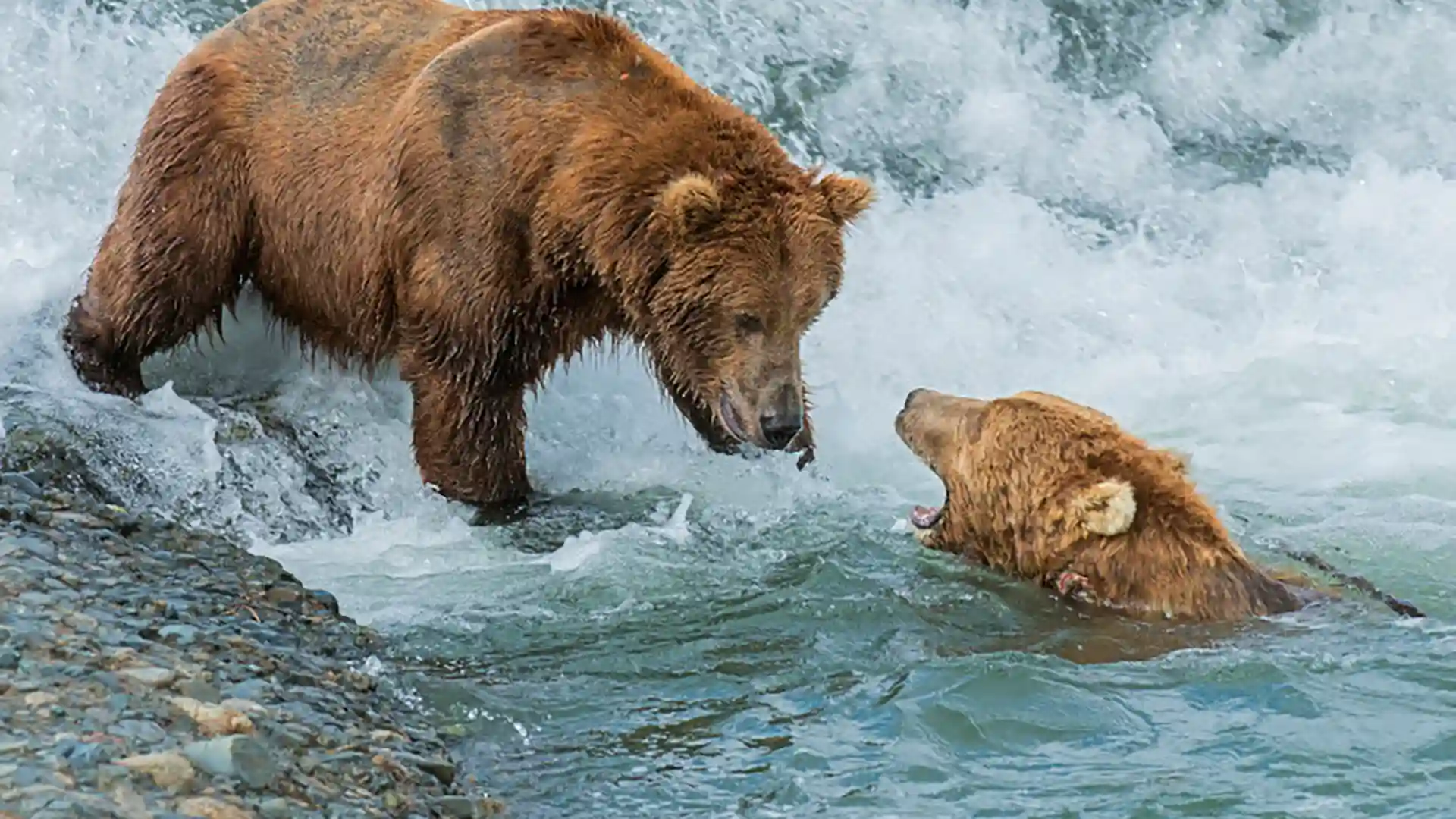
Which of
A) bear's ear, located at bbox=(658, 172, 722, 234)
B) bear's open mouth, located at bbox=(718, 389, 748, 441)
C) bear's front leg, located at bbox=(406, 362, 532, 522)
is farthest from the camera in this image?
bear's front leg, located at bbox=(406, 362, 532, 522)

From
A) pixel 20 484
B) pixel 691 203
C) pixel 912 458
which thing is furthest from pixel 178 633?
pixel 912 458

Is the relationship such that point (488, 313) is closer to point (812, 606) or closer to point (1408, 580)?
point (812, 606)

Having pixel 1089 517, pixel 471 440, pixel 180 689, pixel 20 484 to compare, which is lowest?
pixel 180 689

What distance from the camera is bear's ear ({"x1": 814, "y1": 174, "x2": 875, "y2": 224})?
262 inches

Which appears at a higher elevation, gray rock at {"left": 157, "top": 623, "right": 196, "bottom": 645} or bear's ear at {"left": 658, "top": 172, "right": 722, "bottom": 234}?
bear's ear at {"left": 658, "top": 172, "right": 722, "bottom": 234}

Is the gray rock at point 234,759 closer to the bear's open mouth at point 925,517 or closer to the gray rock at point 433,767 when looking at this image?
the gray rock at point 433,767

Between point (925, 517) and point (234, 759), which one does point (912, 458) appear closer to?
point (925, 517)

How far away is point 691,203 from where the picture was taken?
632 cm

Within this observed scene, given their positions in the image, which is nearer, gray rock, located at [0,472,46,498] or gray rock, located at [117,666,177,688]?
gray rock, located at [117,666,177,688]

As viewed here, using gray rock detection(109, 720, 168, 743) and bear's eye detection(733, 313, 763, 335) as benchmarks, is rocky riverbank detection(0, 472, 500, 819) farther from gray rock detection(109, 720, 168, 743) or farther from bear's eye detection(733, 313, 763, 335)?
bear's eye detection(733, 313, 763, 335)

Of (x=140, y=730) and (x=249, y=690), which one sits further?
(x=249, y=690)

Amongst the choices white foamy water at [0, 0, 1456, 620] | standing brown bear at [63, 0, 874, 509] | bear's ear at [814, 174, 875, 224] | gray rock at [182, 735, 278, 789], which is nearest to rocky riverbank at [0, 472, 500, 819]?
gray rock at [182, 735, 278, 789]

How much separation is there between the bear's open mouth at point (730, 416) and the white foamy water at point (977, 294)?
475 millimetres

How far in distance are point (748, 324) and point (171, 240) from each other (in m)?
2.43
